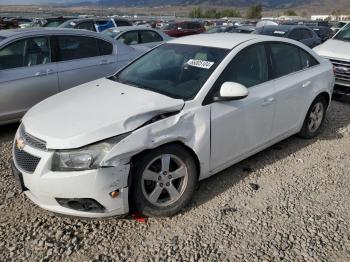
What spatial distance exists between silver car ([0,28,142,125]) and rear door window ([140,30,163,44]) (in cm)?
509

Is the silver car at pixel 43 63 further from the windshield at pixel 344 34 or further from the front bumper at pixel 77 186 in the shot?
the windshield at pixel 344 34

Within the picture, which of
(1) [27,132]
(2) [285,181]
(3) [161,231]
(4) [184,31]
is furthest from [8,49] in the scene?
(4) [184,31]

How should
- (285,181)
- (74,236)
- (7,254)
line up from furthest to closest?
(285,181) < (74,236) < (7,254)

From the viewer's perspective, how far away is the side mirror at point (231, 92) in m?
3.45

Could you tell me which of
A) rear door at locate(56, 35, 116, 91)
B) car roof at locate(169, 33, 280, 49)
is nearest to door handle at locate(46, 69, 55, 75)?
rear door at locate(56, 35, 116, 91)

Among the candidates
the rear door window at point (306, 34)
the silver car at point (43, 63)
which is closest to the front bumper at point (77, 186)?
the silver car at point (43, 63)

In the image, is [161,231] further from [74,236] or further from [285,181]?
[285,181]

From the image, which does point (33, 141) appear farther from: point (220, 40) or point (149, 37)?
point (149, 37)

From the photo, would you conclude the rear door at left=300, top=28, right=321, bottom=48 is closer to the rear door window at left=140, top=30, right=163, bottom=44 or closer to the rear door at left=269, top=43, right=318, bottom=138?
the rear door window at left=140, top=30, right=163, bottom=44

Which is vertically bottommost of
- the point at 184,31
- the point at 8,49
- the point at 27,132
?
the point at 184,31

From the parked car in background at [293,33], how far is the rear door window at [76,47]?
26.2 feet

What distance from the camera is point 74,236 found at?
10.2 feet

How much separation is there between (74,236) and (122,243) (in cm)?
42

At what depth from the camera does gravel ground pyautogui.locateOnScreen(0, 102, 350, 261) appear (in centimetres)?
294
